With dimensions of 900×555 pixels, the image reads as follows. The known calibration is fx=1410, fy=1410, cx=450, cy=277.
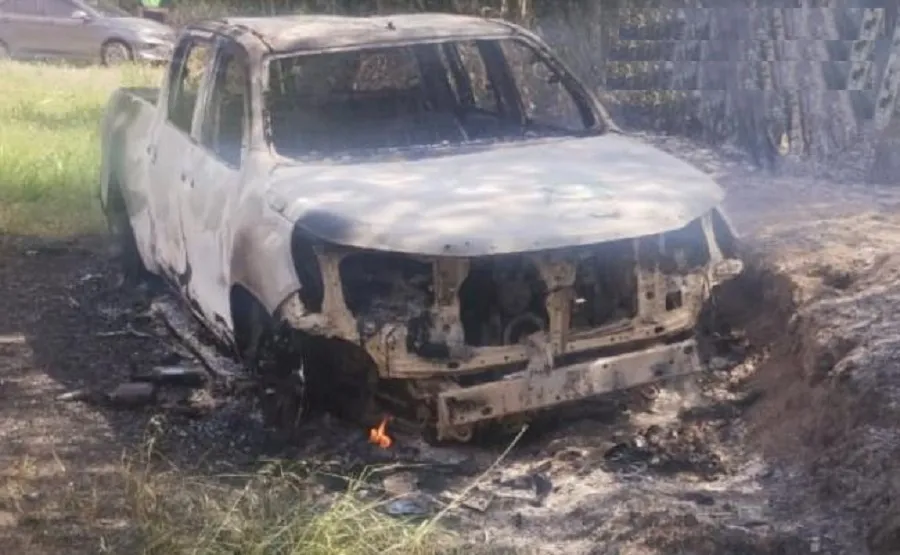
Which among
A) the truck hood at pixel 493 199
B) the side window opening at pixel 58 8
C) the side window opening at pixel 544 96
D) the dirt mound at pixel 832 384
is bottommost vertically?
the side window opening at pixel 58 8

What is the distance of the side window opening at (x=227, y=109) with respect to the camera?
22.4 feet

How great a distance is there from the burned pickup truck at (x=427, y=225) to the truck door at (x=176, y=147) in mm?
33

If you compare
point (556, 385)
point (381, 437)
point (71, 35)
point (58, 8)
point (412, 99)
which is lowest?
point (71, 35)

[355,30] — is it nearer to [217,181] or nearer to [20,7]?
[217,181]

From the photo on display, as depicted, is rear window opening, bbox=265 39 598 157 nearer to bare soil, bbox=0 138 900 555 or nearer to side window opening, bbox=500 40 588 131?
side window opening, bbox=500 40 588 131

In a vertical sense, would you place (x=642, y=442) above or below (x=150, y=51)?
above

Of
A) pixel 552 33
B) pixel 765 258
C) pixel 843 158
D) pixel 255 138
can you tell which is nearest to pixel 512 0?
pixel 552 33

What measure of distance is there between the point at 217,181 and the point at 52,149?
7.31 meters

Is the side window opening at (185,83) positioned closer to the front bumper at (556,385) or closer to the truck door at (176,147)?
the truck door at (176,147)

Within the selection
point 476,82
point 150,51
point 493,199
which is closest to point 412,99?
point 476,82

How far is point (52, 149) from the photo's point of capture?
1340 centimetres

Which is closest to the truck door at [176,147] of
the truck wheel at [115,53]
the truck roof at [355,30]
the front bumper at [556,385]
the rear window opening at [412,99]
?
the truck roof at [355,30]

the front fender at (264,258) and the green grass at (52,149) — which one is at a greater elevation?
the front fender at (264,258)

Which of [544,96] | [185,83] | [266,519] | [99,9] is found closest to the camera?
[266,519]
